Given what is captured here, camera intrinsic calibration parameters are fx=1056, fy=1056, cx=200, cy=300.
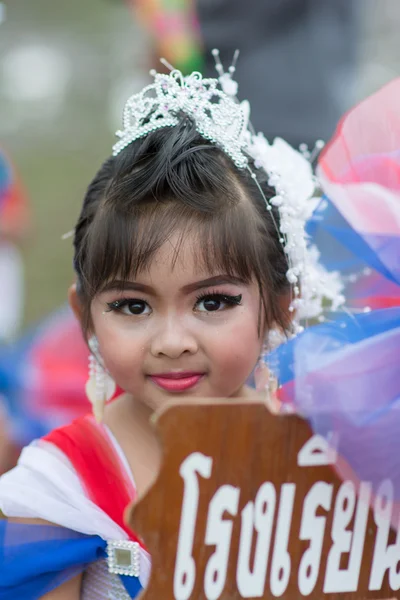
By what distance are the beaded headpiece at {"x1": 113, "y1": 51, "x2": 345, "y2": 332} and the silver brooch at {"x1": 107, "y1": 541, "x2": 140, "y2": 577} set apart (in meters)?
0.49

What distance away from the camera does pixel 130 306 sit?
65.9 inches

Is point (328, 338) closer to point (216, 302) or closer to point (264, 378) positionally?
point (216, 302)

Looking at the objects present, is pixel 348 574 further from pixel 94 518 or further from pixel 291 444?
pixel 94 518

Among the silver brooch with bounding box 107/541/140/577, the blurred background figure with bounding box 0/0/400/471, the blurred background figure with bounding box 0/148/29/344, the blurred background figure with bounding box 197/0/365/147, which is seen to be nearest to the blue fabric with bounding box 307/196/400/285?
the silver brooch with bounding box 107/541/140/577

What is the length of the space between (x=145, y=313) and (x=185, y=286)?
8 centimetres

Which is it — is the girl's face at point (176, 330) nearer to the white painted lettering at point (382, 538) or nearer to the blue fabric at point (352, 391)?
the blue fabric at point (352, 391)

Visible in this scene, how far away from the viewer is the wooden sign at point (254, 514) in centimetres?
125

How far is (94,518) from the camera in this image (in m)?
1.68

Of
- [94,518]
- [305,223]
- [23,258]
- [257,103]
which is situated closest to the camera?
[94,518]

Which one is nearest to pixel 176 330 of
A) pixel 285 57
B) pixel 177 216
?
pixel 177 216

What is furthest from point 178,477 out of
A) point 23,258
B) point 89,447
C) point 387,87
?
point 23,258

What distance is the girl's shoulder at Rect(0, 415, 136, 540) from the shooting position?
1680mm

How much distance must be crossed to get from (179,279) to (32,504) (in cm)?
43

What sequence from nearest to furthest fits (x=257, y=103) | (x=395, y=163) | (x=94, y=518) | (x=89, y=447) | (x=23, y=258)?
1. (x=395, y=163)
2. (x=94, y=518)
3. (x=89, y=447)
4. (x=257, y=103)
5. (x=23, y=258)
